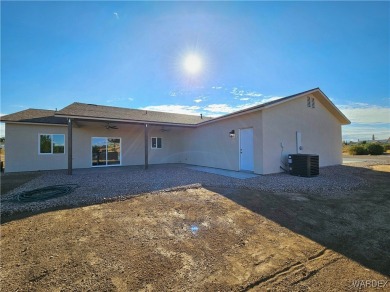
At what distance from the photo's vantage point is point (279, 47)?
30.0 ft

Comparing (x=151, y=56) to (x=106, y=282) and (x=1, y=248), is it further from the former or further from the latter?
(x=106, y=282)

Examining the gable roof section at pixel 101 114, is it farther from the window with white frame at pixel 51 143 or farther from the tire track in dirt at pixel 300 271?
the tire track in dirt at pixel 300 271

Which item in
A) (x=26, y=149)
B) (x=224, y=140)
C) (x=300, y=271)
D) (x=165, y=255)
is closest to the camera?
(x=300, y=271)

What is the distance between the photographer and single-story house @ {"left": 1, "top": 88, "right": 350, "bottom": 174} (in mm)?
9922

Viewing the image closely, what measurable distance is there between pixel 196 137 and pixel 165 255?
1235 cm

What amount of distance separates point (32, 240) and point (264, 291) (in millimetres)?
3626

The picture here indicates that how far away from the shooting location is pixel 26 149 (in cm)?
1170

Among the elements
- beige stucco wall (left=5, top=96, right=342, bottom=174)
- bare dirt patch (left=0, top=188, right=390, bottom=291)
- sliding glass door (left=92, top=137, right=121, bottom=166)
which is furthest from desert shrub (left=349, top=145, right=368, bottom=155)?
sliding glass door (left=92, top=137, right=121, bottom=166)

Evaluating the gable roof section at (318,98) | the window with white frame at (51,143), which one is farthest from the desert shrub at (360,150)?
the window with white frame at (51,143)

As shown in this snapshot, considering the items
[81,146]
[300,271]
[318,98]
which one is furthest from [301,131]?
[81,146]

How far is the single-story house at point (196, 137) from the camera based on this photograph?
9.92m

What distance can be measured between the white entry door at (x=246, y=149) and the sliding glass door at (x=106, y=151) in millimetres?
9142

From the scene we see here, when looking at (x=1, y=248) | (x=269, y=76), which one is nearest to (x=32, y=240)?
(x=1, y=248)

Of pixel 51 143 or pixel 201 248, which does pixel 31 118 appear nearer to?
pixel 51 143
